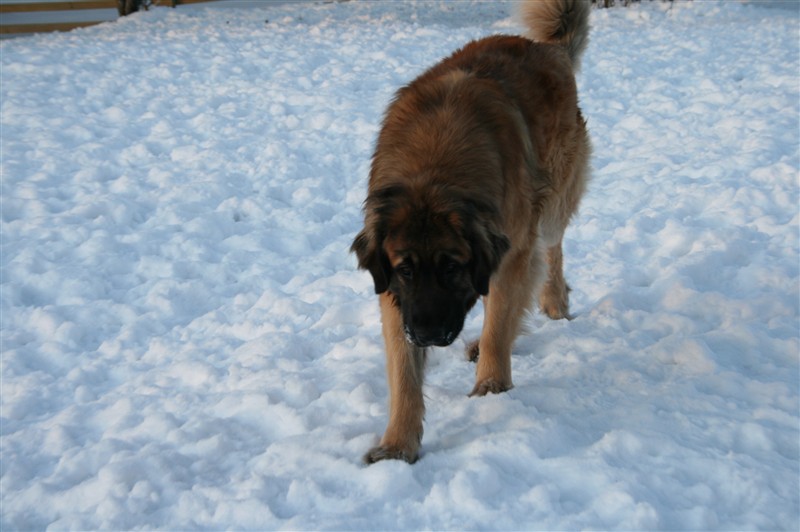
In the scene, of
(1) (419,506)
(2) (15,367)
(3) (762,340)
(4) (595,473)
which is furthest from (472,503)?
(2) (15,367)

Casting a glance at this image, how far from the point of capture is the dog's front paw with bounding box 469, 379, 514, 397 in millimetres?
3553

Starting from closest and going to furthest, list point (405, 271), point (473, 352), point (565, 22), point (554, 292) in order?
point (405, 271) < point (473, 352) < point (554, 292) < point (565, 22)

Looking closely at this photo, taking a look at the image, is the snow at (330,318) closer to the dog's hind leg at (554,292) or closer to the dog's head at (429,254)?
the dog's hind leg at (554,292)

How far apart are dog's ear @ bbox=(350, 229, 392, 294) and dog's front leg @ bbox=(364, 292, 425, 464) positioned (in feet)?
0.59

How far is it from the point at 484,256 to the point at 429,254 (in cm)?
23

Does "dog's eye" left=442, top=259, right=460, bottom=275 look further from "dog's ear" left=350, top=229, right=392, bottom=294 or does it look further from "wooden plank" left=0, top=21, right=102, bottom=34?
"wooden plank" left=0, top=21, right=102, bottom=34

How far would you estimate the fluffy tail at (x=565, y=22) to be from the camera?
16.4 feet

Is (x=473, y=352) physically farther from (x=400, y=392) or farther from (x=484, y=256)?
(x=484, y=256)

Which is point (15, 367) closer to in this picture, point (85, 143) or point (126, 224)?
point (126, 224)

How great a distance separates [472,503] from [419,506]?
7.4 inches

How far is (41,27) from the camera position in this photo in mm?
15266

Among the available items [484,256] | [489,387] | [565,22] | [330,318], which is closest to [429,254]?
[484,256]

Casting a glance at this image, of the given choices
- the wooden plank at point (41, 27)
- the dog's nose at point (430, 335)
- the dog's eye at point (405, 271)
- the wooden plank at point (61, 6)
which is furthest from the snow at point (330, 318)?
the wooden plank at point (61, 6)

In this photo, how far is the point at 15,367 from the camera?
4258 millimetres
